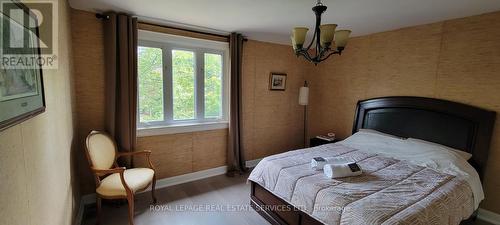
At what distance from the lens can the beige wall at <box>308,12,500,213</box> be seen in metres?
2.49

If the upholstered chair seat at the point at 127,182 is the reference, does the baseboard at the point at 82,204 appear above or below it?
below

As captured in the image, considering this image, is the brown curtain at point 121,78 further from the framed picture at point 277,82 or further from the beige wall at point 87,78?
the framed picture at point 277,82

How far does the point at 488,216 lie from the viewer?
2.56m

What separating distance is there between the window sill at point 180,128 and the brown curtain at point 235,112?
184mm

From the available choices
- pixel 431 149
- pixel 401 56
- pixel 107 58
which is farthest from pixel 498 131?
pixel 107 58

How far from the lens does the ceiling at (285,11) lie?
7.40 feet

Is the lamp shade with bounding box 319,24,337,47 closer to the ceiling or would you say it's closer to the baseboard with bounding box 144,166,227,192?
the ceiling

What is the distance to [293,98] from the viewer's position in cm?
440

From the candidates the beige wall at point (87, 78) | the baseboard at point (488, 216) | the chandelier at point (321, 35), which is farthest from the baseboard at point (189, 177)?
the baseboard at point (488, 216)

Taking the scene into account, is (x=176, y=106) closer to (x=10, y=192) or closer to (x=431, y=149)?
(x=10, y=192)

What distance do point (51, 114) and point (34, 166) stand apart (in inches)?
20.1

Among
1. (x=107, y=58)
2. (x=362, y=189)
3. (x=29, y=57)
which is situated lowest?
(x=362, y=189)

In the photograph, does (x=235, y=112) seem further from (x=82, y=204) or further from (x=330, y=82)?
(x=82, y=204)

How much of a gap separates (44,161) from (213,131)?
232 cm
